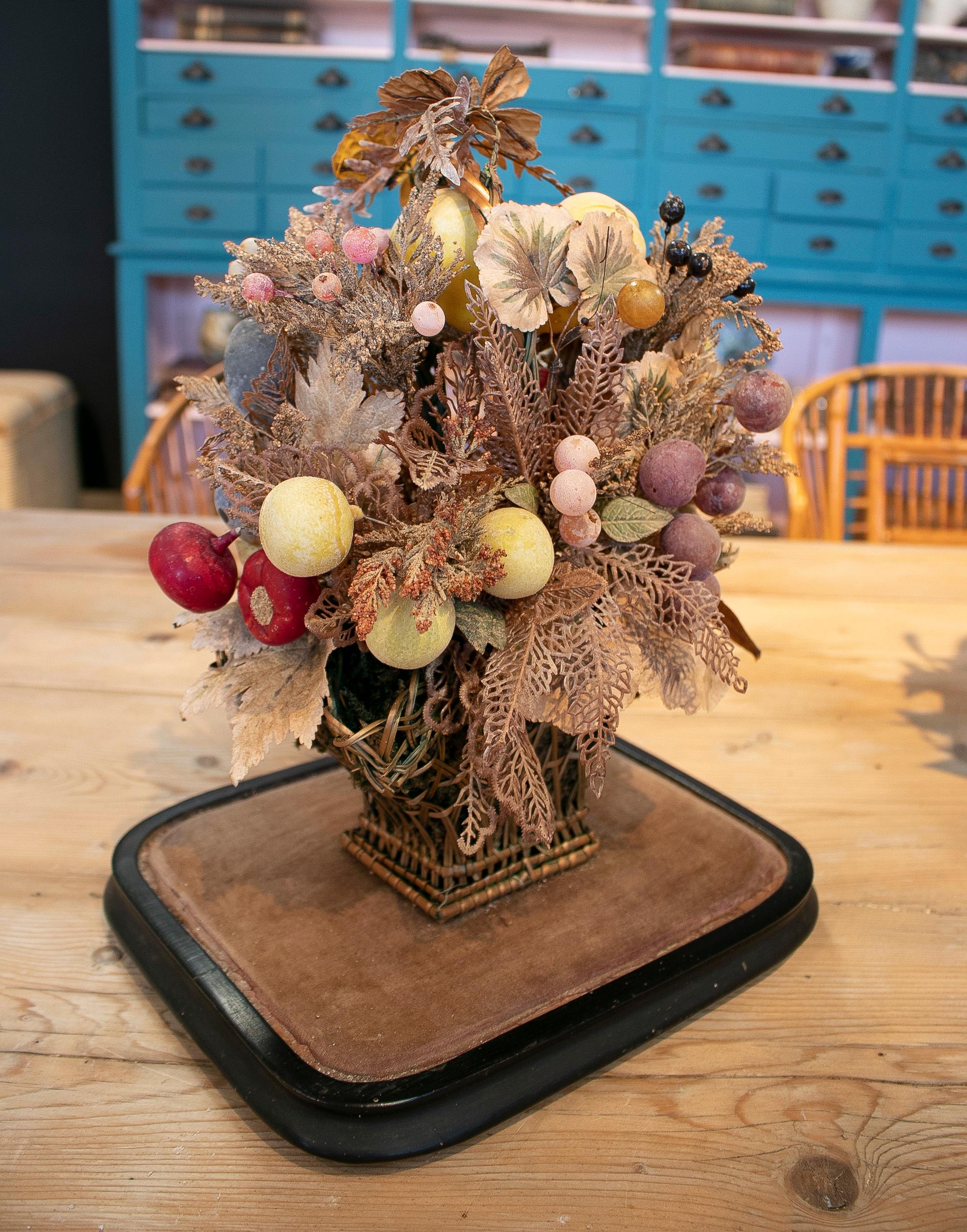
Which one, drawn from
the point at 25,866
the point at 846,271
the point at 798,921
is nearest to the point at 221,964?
the point at 25,866

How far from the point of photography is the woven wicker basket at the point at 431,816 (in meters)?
0.48

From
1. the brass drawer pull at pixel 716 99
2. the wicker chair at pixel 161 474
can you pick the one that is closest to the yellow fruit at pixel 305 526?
the wicker chair at pixel 161 474

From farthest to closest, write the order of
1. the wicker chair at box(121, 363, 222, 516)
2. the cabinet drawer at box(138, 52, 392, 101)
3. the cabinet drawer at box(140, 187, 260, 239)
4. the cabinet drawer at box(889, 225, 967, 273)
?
1. the cabinet drawer at box(889, 225, 967, 273)
2. the cabinet drawer at box(140, 187, 260, 239)
3. the cabinet drawer at box(138, 52, 392, 101)
4. the wicker chair at box(121, 363, 222, 516)

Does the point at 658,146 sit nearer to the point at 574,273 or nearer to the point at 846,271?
the point at 846,271

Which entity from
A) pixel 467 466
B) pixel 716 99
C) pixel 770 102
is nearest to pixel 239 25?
pixel 716 99

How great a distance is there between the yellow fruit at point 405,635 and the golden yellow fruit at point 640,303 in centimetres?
16

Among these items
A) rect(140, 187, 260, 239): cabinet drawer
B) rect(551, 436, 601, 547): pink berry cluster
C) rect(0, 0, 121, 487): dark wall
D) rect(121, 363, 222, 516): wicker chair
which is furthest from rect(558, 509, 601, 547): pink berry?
rect(0, 0, 121, 487): dark wall

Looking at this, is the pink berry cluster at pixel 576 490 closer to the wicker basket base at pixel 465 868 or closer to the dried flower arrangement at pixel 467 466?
the dried flower arrangement at pixel 467 466

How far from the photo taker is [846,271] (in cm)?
272

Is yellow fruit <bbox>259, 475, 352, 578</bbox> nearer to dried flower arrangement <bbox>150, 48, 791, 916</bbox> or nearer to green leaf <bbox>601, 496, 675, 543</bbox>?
dried flower arrangement <bbox>150, 48, 791, 916</bbox>

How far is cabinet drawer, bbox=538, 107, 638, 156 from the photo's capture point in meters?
2.55

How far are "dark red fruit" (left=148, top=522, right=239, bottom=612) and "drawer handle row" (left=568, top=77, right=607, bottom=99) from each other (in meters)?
2.41

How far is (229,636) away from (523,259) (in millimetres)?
233

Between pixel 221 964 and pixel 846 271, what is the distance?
2.70m
